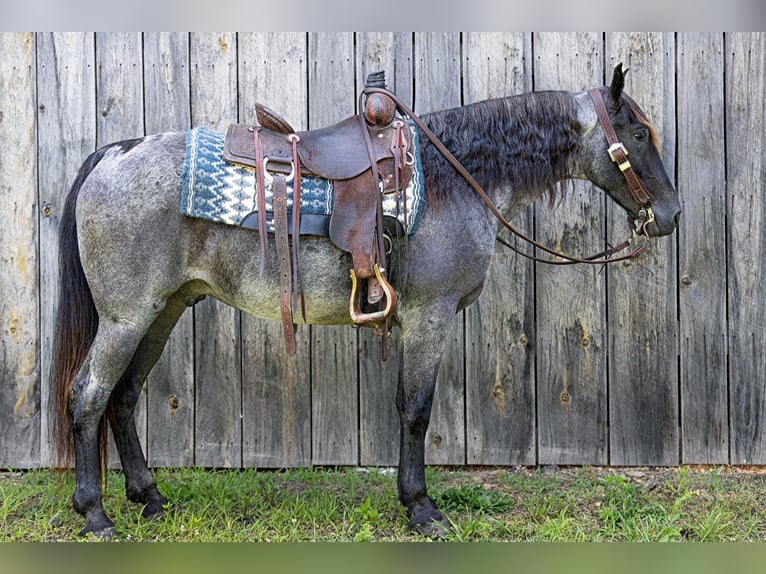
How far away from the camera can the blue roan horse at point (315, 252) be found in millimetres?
3354

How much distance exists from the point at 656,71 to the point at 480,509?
2826mm

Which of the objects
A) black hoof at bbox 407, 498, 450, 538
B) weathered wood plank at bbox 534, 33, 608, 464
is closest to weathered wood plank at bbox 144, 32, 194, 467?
black hoof at bbox 407, 498, 450, 538

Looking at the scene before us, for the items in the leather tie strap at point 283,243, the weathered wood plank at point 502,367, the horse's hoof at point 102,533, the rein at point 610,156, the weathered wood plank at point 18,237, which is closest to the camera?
the leather tie strap at point 283,243

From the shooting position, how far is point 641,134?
142 inches

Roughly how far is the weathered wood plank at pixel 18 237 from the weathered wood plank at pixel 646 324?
3.53 m

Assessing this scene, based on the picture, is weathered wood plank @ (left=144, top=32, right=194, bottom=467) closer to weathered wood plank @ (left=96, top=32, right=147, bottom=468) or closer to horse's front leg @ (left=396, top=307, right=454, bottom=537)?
weathered wood plank @ (left=96, top=32, right=147, bottom=468)

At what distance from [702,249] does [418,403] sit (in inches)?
87.7

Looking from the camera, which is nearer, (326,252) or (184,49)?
(326,252)

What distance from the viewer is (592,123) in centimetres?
362

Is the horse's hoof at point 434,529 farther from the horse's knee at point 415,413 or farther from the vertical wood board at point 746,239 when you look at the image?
the vertical wood board at point 746,239

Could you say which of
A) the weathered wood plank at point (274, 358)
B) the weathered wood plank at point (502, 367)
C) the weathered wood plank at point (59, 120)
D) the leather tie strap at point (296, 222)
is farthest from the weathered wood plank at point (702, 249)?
the weathered wood plank at point (59, 120)

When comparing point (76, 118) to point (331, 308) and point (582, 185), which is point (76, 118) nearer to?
point (331, 308)

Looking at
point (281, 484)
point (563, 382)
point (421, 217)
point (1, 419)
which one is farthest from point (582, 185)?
point (1, 419)

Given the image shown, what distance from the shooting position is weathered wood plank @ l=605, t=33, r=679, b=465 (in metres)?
4.50
